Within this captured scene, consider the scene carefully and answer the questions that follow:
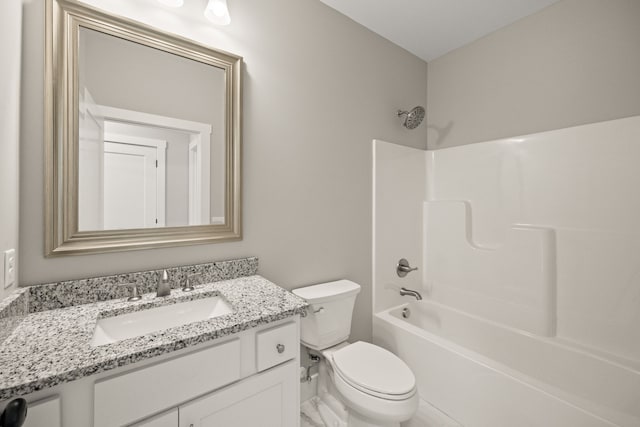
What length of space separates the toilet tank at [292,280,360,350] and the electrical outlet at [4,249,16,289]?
114 cm

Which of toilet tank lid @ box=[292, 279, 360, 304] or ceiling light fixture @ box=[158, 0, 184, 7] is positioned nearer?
ceiling light fixture @ box=[158, 0, 184, 7]

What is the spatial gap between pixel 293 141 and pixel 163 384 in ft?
4.24

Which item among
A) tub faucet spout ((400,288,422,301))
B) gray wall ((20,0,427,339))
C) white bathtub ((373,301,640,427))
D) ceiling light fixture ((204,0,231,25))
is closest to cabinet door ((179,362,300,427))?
gray wall ((20,0,427,339))

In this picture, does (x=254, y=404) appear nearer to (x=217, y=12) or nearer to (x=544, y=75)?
(x=217, y=12)

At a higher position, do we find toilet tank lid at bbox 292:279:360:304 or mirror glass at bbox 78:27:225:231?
mirror glass at bbox 78:27:225:231

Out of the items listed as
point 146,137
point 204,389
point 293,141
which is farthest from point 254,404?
point 293,141

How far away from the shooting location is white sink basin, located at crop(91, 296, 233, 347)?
98cm

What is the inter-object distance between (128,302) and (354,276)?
134cm

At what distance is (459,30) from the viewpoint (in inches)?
→ 80.2

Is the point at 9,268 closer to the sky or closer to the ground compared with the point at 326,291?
closer to the sky

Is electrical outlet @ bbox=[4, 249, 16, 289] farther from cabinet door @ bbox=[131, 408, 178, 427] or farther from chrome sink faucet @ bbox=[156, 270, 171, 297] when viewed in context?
cabinet door @ bbox=[131, 408, 178, 427]

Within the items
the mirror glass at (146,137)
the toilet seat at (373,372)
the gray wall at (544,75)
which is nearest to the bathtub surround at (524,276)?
the gray wall at (544,75)

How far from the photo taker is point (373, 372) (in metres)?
1.39

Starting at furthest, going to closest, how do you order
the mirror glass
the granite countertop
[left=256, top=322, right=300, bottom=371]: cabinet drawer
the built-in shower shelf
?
the built-in shower shelf
the mirror glass
[left=256, top=322, right=300, bottom=371]: cabinet drawer
the granite countertop
